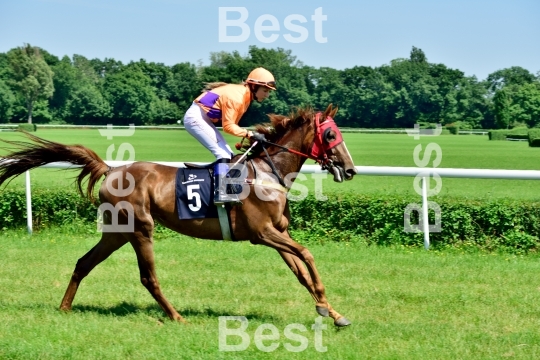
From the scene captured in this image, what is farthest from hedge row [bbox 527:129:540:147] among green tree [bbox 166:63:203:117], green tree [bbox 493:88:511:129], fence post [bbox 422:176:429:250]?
fence post [bbox 422:176:429:250]

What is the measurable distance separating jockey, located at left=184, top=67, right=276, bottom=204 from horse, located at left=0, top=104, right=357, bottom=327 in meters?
0.15

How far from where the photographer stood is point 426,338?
4.70 metres

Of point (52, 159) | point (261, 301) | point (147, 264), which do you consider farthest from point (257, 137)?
point (52, 159)

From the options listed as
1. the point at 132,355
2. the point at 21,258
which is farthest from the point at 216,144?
the point at 21,258

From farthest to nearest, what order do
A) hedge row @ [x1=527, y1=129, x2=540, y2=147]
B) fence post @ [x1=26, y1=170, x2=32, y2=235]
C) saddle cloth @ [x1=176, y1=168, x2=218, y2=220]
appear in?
hedge row @ [x1=527, y1=129, x2=540, y2=147] → fence post @ [x1=26, y1=170, x2=32, y2=235] → saddle cloth @ [x1=176, y1=168, x2=218, y2=220]

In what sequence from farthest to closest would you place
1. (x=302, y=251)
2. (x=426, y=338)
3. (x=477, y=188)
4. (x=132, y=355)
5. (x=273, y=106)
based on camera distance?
(x=273, y=106) < (x=477, y=188) < (x=302, y=251) < (x=426, y=338) < (x=132, y=355)

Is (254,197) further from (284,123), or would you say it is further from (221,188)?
(284,123)

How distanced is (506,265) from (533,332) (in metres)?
2.31

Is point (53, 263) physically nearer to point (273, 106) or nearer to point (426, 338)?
point (426, 338)

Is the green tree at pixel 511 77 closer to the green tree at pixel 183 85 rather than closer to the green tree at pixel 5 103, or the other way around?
the green tree at pixel 183 85

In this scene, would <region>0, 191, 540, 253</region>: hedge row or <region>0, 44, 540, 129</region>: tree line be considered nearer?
<region>0, 191, 540, 253</region>: hedge row

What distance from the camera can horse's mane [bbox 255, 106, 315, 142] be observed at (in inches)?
214

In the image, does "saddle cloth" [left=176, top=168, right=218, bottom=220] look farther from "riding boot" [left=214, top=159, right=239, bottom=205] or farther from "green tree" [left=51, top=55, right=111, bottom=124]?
"green tree" [left=51, top=55, right=111, bottom=124]

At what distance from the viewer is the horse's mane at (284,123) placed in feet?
17.8
